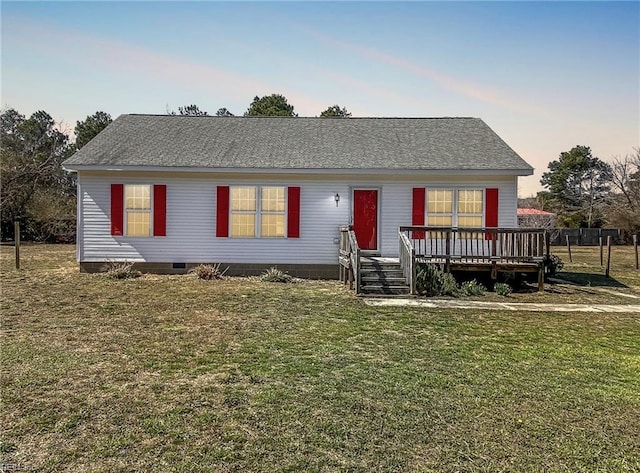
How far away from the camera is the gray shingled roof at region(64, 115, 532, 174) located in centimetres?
1266

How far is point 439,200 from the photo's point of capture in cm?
1277

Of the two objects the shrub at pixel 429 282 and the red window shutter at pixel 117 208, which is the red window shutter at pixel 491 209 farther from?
the red window shutter at pixel 117 208

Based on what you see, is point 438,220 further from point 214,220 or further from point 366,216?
point 214,220

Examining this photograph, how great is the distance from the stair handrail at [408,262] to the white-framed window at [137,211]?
7.02m

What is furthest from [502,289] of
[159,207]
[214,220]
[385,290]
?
[159,207]

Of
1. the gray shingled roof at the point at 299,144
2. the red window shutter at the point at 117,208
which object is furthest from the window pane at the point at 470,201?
the red window shutter at the point at 117,208

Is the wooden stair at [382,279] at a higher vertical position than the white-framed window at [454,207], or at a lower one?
lower

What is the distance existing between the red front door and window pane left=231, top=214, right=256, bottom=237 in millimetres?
2872

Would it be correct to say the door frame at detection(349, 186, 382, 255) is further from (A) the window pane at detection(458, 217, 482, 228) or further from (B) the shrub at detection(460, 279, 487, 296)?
(B) the shrub at detection(460, 279, 487, 296)

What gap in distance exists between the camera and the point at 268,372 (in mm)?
4773

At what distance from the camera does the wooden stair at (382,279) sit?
33.5ft

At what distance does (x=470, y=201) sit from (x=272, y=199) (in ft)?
18.1

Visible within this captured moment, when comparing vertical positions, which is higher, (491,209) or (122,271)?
(491,209)

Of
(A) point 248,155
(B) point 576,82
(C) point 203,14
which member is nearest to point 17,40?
(C) point 203,14
